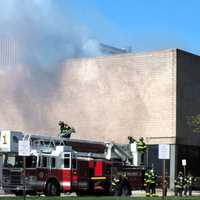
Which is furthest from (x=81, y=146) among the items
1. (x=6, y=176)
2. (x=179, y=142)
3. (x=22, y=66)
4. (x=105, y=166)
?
(x=179, y=142)

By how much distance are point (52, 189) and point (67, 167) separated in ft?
5.14

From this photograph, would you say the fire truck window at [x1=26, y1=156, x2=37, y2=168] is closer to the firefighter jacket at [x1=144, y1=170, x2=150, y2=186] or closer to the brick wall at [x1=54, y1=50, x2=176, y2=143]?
the firefighter jacket at [x1=144, y1=170, x2=150, y2=186]

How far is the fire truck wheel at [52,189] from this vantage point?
3050cm

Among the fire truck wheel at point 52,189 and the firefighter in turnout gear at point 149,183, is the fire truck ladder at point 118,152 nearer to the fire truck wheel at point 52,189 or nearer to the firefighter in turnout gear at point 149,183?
the firefighter in turnout gear at point 149,183

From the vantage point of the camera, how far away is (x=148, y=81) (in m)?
51.4

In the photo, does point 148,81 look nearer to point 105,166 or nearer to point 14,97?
point 14,97

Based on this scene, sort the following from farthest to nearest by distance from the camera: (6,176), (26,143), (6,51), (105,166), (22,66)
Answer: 1. (22,66)
2. (6,51)
3. (105,166)
4. (6,176)
5. (26,143)

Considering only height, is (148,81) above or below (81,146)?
above

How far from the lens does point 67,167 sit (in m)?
31.9

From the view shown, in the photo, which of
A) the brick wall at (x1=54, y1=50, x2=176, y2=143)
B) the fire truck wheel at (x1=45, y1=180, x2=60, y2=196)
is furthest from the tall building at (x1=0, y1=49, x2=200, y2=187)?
the fire truck wheel at (x1=45, y1=180, x2=60, y2=196)

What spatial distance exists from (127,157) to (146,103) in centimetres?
1462

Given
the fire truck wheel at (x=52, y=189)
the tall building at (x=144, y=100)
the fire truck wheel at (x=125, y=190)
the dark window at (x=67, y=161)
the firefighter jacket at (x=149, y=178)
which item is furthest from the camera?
the tall building at (x=144, y=100)

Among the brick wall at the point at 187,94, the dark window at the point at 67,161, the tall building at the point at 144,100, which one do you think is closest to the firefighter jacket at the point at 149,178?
the dark window at the point at 67,161

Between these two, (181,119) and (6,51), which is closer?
(6,51)
